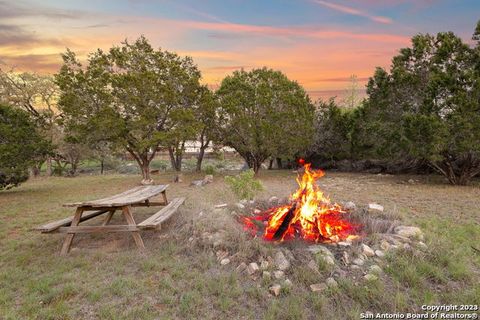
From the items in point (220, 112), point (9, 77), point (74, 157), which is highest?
point (9, 77)

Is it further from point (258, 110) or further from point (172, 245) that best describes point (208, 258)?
point (258, 110)

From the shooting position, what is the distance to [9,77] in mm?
24703

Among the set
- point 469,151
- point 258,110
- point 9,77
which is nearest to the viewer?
point 469,151

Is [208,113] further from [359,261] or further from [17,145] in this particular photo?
[359,261]

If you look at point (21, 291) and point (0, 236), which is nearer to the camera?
point (21, 291)

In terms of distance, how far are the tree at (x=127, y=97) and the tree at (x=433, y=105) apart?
9850 millimetres

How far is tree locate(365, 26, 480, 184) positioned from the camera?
12523 millimetres

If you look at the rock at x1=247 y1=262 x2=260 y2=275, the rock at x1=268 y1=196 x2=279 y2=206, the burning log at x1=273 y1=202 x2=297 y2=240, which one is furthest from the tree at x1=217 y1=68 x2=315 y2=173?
the rock at x1=247 y1=262 x2=260 y2=275

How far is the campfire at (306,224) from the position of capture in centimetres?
593

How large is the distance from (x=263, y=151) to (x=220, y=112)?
3490 mm

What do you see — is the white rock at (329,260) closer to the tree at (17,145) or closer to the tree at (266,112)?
the tree at (266,112)

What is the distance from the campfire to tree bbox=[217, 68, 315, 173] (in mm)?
10550

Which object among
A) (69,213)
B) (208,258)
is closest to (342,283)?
(208,258)

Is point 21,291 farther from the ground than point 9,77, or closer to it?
closer to it
